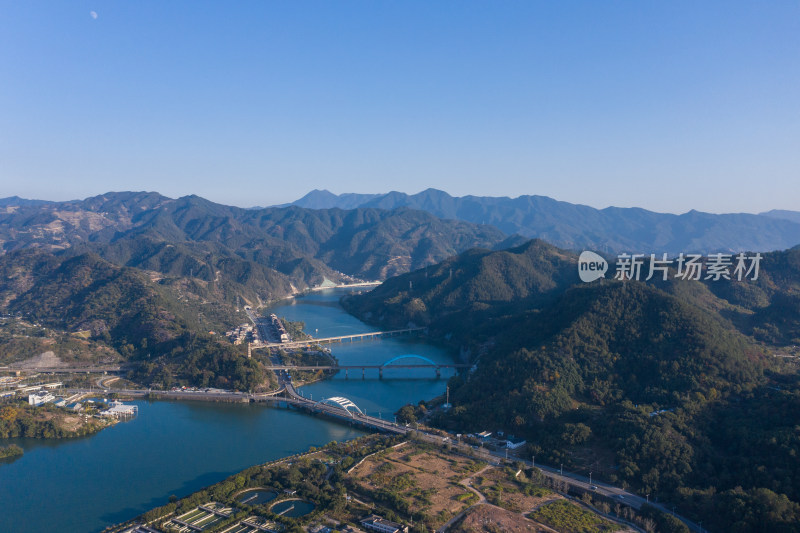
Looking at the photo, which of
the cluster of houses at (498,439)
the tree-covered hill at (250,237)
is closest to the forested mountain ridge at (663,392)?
the cluster of houses at (498,439)

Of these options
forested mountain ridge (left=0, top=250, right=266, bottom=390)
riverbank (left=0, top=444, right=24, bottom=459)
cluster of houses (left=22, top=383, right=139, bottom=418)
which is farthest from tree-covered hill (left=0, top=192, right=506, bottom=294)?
riverbank (left=0, top=444, right=24, bottom=459)

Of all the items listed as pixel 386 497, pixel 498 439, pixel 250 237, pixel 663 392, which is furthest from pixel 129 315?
pixel 250 237

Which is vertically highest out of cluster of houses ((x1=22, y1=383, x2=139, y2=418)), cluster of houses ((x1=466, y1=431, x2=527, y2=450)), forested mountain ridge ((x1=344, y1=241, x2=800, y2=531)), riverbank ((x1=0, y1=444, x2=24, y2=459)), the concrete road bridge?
forested mountain ridge ((x1=344, y1=241, x2=800, y2=531))

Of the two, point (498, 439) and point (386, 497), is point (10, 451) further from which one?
point (498, 439)

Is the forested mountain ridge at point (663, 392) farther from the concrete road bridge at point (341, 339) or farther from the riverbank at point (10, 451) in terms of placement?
the riverbank at point (10, 451)

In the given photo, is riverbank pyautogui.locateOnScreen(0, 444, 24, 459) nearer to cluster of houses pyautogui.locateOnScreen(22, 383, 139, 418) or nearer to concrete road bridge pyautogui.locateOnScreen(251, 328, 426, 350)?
cluster of houses pyautogui.locateOnScreen(22, 383, 139, 418)
